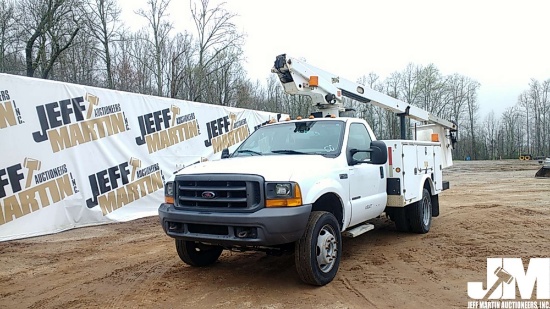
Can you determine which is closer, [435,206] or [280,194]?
[280,194]

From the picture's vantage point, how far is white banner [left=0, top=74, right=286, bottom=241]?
7605 mm

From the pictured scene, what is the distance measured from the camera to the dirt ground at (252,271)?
13.6 ft

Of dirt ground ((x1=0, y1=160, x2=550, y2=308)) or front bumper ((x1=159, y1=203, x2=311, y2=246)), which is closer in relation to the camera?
front bumper ((x1=159, y1=203, x2=311, y2=246))

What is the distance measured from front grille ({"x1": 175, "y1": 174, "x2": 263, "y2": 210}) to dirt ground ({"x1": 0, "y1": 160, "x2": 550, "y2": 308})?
989 millimetres

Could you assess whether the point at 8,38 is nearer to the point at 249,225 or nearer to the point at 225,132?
the point at 225,132

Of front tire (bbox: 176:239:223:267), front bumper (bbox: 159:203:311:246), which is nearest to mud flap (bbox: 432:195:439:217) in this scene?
front tire (bbox: 176:239:223:267)

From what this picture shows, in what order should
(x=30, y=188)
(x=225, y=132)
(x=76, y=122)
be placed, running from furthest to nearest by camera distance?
(x=225, y=132), (x=76, y=122), (x=30, y=188)

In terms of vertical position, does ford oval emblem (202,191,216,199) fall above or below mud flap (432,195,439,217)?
above

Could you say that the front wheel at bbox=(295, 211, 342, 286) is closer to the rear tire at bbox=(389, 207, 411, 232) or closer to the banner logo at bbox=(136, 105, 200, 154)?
the rear tire at bbox=(389, 207, 411, 232)

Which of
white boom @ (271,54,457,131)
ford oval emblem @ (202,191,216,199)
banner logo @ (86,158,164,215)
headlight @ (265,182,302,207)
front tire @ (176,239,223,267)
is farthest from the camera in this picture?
banner logo @ (86,158,164,215)

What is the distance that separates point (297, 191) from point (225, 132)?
9312 mm

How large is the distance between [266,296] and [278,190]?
1163mm

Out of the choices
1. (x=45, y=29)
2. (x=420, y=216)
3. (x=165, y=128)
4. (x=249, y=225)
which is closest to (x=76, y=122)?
(x=165, y=128)

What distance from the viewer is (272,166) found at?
14.2 feet
